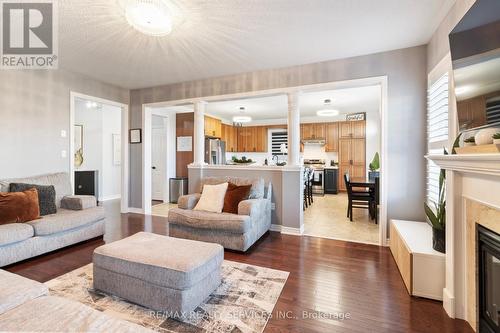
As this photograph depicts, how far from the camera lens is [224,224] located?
9.71ft

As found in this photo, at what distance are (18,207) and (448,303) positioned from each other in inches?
171

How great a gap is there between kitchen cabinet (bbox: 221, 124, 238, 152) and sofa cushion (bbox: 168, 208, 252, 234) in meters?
5.08

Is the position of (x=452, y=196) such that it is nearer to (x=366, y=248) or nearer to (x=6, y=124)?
(x=366, y=248)

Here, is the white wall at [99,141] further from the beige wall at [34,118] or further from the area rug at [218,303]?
the area rug at [218,303]

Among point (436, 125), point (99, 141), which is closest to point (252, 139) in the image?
point (99, 141)

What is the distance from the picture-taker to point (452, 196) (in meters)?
1.88

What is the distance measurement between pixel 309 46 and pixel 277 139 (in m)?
5.64

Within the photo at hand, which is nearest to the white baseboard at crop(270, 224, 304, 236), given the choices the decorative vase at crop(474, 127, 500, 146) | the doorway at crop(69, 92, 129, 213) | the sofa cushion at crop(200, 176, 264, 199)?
the sofa cushion at crop(200, 176, 264, 199)

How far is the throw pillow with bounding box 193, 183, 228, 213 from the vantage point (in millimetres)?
3369

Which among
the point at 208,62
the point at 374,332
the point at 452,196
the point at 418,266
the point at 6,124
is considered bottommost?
the point at 374,332

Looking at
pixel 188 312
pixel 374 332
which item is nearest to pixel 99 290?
pixel 188 312

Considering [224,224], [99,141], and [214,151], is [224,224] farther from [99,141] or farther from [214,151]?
[99,141]

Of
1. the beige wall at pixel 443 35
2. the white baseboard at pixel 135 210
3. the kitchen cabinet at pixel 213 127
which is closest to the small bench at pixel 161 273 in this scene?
the beige wall at pixel 443 35

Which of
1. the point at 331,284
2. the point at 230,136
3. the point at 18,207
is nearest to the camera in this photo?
the point at 331,284
